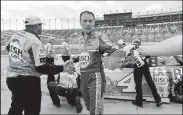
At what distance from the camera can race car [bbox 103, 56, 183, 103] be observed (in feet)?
15.1

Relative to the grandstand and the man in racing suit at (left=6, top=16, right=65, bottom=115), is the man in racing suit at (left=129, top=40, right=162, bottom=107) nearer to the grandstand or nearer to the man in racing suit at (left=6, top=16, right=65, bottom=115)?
the man in racing suit at (left=6, top=16, right=65, bottom=115)

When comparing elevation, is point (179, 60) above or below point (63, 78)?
above

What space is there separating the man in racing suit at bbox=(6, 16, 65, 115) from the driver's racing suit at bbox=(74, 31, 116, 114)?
0.37 metres

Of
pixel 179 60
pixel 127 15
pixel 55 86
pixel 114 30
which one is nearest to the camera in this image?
pixel 55 86

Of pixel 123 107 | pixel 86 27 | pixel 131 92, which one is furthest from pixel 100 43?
Answer: pixel 131 92

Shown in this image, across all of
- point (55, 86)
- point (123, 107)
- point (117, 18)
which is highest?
point (117, 18)

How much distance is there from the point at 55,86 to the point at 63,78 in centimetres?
25

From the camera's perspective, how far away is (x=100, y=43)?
2.38 metres

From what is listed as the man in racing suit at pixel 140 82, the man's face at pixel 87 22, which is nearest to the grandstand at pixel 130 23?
the man in racing suit at pixel 140 82

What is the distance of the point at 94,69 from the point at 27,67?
0.80 m

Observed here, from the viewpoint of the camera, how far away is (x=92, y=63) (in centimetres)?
239

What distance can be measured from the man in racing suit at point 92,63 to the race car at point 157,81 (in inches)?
101

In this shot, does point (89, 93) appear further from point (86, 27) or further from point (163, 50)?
point (163, 50)

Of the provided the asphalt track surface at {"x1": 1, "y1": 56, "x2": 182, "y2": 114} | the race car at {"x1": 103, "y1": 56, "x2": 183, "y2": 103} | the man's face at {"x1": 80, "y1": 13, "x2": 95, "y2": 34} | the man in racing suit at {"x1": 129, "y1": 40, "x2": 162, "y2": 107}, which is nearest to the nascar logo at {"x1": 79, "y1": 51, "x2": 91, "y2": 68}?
the man's face at {"x1": 80, "y1": 13, "x2": 95, "y2": 34}
